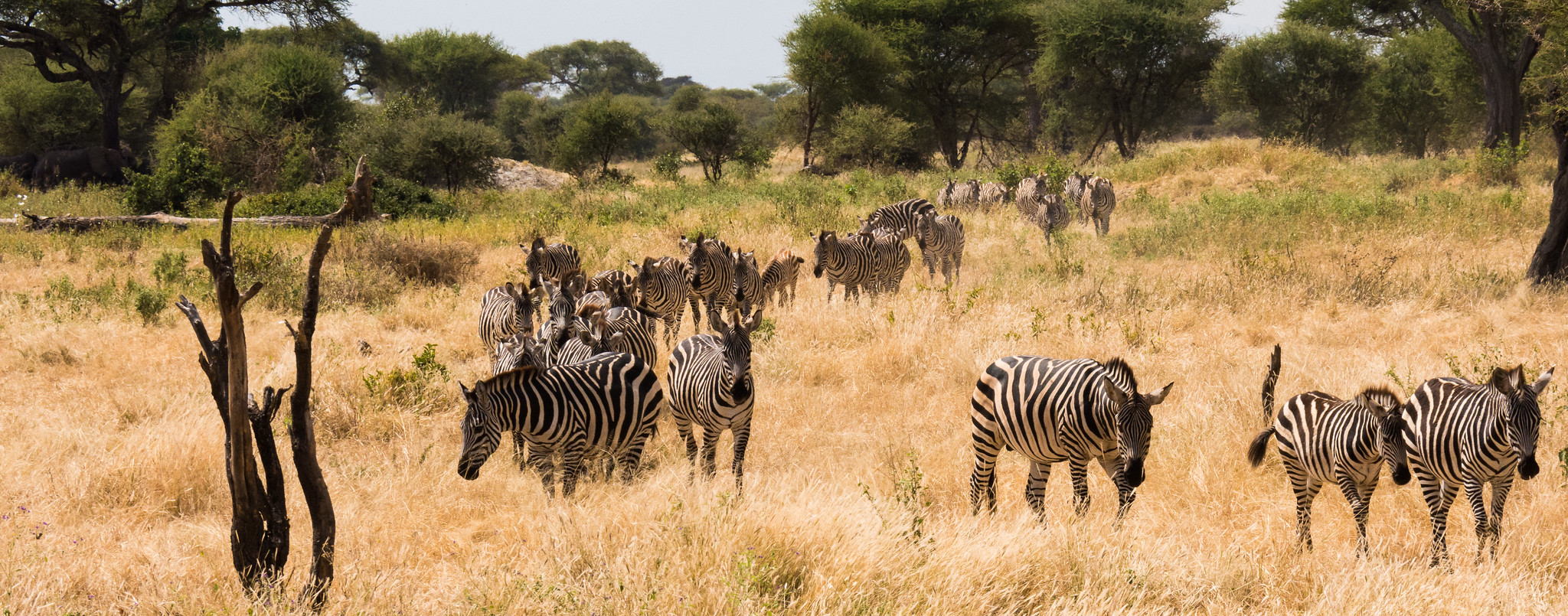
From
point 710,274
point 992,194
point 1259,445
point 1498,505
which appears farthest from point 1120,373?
point 992,194

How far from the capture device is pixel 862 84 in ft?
117

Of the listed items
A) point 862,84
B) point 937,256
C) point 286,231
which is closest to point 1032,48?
point 862,84

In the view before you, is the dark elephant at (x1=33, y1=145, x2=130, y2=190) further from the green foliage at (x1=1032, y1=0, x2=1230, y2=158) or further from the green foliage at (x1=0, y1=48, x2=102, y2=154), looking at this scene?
the green foliage at (x1=1032, y1=0, x2=1230, y2=158)

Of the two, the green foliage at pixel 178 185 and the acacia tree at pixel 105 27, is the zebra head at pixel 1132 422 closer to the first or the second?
the green foliage at pixel 178 185

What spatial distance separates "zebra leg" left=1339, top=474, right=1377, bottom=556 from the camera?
15.9 ft

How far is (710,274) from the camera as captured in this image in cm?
1126

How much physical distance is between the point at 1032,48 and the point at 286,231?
29.5 meters

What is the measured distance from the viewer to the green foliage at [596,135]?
3419 centimetres

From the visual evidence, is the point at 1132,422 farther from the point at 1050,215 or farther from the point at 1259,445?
the point at 1050,215

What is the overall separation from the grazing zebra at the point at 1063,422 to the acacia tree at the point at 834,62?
101ft

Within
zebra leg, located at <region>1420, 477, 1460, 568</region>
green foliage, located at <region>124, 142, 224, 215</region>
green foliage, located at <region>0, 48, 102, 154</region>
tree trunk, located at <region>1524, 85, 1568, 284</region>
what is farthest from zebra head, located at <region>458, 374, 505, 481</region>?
green foliage, located at <region>0, 48, 102, 154</region>

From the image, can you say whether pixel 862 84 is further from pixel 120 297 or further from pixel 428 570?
pixel 428 570

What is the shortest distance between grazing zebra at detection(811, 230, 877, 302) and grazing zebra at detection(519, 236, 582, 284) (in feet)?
10.2

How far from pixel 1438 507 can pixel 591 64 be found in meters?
70.6
